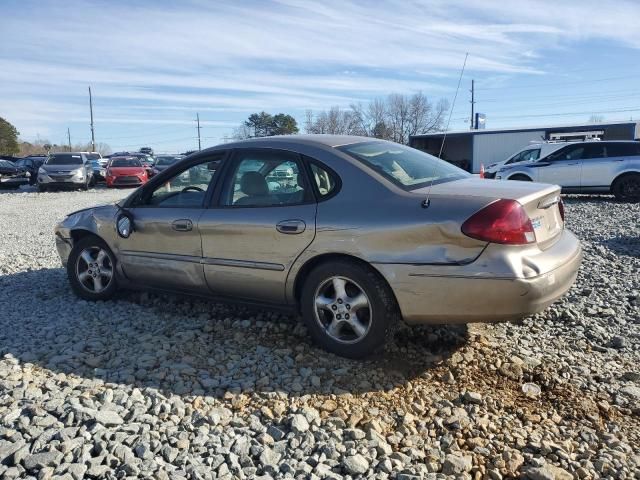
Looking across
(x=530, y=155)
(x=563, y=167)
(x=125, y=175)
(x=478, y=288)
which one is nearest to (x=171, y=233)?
(x=478, y=288)

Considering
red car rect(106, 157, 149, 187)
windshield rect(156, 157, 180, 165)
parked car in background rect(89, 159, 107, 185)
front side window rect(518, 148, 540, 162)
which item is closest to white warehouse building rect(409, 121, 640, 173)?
front side window rect(518, 148, 540, 162)

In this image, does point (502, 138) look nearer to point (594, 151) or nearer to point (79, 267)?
point (594, 151)

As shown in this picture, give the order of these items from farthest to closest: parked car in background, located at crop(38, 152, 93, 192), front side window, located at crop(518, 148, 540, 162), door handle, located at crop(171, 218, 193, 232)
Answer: parked car in background, located at crop(38, 152, 93, 192) < front side window, located at crop(518, 148, 540, 162) < door handle, located at crop(171, 218, 193, 232)

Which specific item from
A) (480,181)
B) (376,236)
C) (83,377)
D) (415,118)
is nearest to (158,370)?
(83,377)

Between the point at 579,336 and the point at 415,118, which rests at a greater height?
the point at 415,118

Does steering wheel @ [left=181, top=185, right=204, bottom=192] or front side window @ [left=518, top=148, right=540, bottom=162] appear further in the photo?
front side window @ [left=518, top=148, right=540, bottom=162]

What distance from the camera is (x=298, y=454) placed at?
2.79 metres

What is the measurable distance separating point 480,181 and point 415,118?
48089 mm

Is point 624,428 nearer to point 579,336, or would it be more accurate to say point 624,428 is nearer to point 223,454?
point 579,336

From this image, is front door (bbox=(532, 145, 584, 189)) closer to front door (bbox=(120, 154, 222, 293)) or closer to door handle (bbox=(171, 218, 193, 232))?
front door (bbox=(120, 154, 222, 293))

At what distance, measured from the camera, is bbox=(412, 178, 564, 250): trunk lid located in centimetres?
351

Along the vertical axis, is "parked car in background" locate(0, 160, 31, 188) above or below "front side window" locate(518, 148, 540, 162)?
below

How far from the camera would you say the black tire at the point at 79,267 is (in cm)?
523

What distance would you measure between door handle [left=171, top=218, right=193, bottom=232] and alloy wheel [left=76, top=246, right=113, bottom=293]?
103 cm
